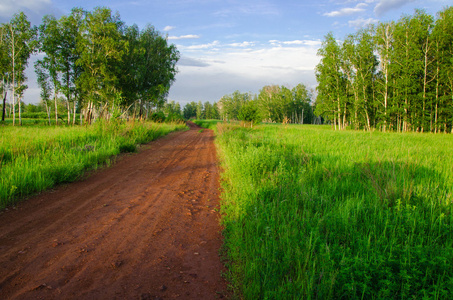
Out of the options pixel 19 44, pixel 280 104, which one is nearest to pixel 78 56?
pixel 19 44

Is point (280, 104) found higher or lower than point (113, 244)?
higher

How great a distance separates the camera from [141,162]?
8820 millimetres

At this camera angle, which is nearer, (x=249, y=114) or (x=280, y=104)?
(x=249, y=114)

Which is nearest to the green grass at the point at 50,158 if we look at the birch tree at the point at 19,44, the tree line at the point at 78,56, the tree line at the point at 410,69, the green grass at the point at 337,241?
the green grass at the point at 337,241

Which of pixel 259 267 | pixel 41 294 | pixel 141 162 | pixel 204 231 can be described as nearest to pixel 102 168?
pixel 141 162

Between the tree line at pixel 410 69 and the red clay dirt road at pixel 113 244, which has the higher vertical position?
the tree line at pixel 410 69

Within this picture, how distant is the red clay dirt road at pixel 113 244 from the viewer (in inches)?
96.7

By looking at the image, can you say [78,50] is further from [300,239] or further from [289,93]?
[289,93]

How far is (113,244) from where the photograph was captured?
3.27 meters

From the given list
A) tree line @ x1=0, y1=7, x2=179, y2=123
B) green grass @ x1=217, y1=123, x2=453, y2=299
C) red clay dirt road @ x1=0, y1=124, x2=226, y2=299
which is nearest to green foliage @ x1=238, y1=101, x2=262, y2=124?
tree line @ x1=0, y1=7, x2=179, y2=123

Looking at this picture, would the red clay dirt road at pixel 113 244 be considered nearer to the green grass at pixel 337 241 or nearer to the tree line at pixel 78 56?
the green grass at pixel 337 241

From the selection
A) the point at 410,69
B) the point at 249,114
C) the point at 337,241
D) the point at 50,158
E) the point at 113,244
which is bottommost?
the point at 113,244

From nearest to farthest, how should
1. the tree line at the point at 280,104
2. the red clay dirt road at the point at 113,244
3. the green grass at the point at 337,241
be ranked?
the green grass at the point at 337,241
the red clay dirt road at the point at 113,244
the tree line at the point at 280,104

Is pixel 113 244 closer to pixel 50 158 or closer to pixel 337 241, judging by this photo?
pixel 337 241
